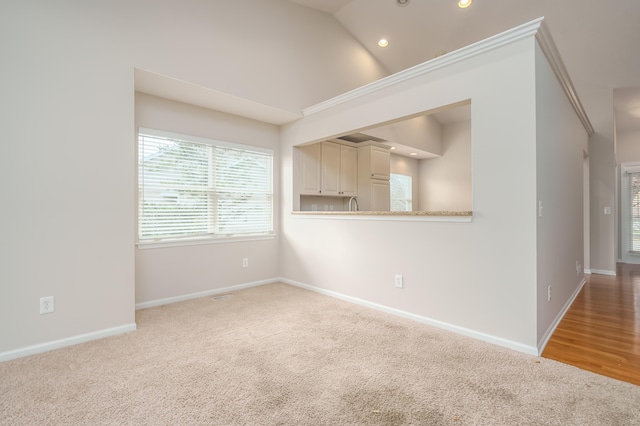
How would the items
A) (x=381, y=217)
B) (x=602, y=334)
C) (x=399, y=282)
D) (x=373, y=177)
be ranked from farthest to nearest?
(x=373, y=177), (x=381, y=217), (x=399, y=282), (x=602, y=334)

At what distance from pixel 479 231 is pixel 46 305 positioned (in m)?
3.52

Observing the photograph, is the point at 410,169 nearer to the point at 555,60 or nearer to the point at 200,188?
the point at 555,60

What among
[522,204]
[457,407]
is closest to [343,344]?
[457,407]

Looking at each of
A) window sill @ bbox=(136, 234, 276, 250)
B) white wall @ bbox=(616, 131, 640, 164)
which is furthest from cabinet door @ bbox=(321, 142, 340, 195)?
white wall @ bbox=(616, 131, 640, 164)

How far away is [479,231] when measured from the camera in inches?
98.7

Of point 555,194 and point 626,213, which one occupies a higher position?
point 555,194

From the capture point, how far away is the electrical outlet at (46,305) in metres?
2.39

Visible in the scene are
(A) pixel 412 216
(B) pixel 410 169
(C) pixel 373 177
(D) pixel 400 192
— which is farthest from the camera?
(B) pixel 410 169

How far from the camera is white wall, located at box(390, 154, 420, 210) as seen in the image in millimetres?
6531

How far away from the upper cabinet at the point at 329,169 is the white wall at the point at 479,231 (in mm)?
1332

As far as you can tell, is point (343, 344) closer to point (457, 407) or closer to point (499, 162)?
point (457, 407)

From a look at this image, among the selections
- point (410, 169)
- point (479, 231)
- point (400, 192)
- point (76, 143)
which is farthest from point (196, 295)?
point (410, 169)

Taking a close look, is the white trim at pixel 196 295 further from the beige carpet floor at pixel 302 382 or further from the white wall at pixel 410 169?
the white wall at pixel 410 169

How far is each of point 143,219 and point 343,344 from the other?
2563 mm
